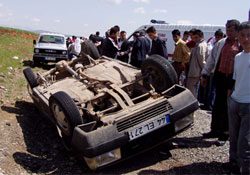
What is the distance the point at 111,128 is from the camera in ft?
11.0

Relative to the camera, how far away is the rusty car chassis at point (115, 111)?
131 inches

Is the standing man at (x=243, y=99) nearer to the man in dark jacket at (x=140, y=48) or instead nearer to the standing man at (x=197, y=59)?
the standing man at (x=197, y=59)

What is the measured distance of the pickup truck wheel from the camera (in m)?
3.65

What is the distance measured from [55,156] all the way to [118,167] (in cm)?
112

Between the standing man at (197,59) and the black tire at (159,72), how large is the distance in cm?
182

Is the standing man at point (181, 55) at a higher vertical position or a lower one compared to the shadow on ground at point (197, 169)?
higher

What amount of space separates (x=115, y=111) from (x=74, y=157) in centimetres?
97

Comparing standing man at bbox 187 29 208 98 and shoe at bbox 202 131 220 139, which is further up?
standing man at bbox 187 29 208 98

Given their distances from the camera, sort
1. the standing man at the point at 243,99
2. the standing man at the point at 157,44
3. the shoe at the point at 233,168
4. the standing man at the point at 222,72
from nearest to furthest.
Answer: the standing man at the point at 243,99 < the shoe at the point at 233,168 < the standing man at the point at 222,72 < the standing man at the point at 157,44

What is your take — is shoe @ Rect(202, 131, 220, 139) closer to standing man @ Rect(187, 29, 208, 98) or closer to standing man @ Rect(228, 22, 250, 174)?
standing man @ Rect(228, 22, 250, 174)

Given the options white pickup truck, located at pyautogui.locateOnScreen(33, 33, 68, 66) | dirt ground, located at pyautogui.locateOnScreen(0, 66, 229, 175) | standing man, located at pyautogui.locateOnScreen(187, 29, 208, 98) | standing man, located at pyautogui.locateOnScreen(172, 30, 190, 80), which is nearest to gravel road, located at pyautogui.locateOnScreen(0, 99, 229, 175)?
dirt ground, located at pyautogui.locateOnScreen(0, 66, 229, 175)

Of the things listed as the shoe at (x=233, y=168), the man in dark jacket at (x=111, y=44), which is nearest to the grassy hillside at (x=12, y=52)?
the man in dark jacket at (x=111, y=44)

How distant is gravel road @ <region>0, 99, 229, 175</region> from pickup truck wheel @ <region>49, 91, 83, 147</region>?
1.46ft

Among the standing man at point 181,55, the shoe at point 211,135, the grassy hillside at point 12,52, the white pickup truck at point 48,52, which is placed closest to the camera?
the shoe at point 211,135
